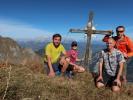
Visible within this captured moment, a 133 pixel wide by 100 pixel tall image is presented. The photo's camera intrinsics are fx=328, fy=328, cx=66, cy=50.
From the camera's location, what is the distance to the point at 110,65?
1095 cm

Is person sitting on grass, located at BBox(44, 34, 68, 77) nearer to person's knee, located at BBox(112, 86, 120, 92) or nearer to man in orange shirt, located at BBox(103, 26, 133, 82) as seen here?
man in orange shirt, located at BBox(103, 26, 133, 82)

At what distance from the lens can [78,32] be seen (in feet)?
70.3

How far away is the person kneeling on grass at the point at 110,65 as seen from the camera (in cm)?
1077

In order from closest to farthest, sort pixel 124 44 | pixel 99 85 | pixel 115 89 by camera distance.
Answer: pixel 115 89 → pixel 99 85 → pixel 124 44

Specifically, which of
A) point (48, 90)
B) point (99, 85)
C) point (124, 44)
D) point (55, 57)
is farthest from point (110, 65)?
point (48, 90)

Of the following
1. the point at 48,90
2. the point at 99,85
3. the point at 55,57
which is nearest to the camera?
the point at 48,90

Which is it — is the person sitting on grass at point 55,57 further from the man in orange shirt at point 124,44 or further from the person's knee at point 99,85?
the man in orange shirt at point 124,44

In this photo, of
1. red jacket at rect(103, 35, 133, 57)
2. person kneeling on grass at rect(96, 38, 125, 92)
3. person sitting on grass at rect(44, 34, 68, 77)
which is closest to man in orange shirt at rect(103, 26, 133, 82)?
red jacket at rect(103, 35, 133, 57)

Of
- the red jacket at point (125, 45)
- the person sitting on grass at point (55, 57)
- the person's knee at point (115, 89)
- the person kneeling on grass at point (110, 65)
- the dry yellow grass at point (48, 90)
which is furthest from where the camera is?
the person sitting on grass at point (55, 57)

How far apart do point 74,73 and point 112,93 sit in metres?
3.26

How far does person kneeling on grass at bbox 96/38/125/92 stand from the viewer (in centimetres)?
1077

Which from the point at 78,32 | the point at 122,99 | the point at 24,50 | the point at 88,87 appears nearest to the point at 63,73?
the point at 88,87

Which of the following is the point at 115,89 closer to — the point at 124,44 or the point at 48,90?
the point at 124,44

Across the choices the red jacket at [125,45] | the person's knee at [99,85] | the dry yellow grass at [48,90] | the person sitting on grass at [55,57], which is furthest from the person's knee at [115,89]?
the person sitting on grass at [55,57]
